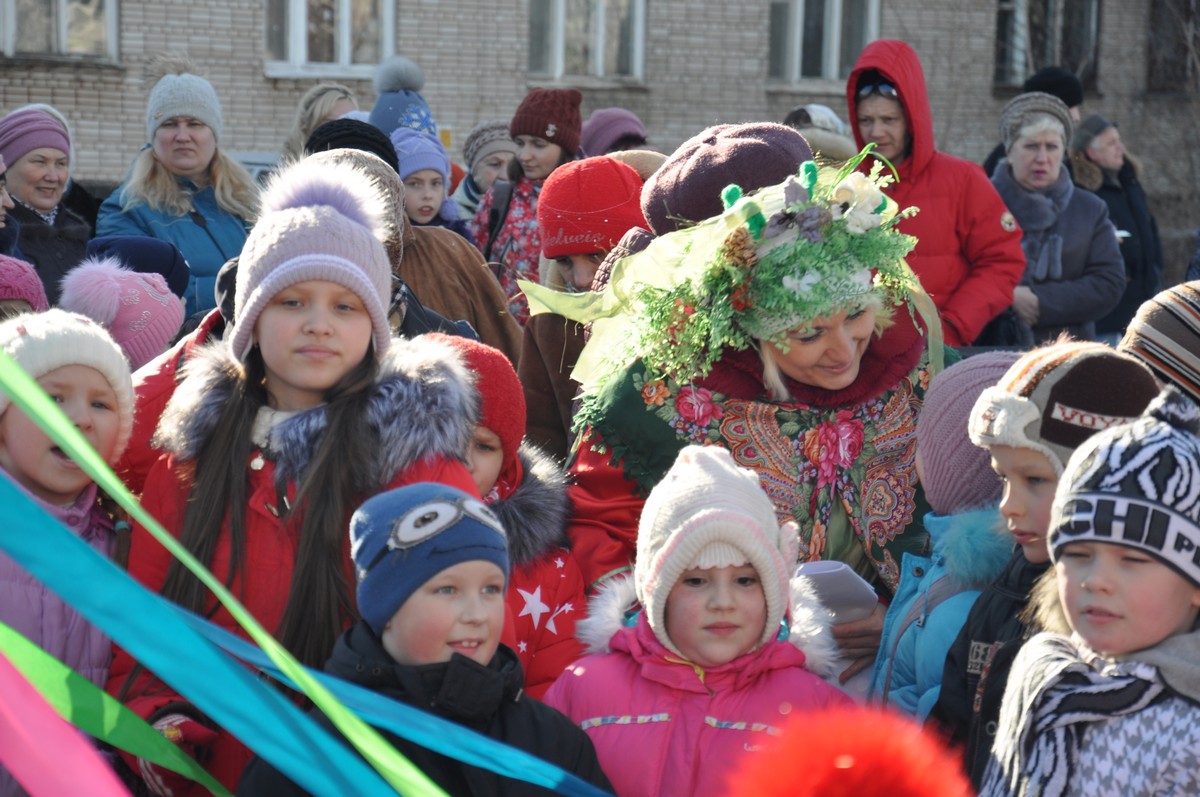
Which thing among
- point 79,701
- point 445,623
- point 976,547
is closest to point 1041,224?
point 976,547

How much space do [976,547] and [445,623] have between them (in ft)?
3.61

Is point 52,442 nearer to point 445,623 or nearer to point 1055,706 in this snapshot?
point 445,623

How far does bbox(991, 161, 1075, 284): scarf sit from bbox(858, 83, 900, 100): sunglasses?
1377mm

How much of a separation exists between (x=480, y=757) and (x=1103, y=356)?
1.49 meters

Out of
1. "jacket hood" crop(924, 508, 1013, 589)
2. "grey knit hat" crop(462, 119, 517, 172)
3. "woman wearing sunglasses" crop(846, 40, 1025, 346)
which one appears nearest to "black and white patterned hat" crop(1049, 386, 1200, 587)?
"jacket hood" crop(924, 508, 1013, 589)

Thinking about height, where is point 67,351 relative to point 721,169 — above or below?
below

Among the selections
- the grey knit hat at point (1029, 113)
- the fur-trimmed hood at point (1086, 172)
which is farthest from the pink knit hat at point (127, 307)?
the fur-trimmed hood at point (1086, 172)

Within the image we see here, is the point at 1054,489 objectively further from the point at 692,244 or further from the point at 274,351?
the point at 274,351

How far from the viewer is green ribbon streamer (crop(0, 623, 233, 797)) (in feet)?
6.94

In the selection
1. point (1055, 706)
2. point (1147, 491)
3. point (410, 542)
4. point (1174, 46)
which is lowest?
point (1055, 706)

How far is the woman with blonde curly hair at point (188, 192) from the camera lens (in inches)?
251

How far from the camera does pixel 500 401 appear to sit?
12.7 feet

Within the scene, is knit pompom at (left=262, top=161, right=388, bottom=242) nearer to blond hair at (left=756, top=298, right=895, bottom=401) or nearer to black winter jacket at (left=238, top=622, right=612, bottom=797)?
blond hair at (left=756, top=298, right=895, bottom=401)

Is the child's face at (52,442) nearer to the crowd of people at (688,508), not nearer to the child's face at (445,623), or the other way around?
the crowd of people at (688,508)
